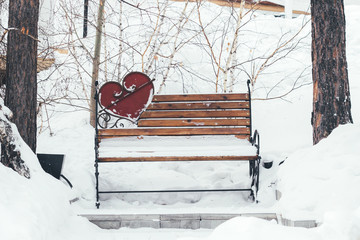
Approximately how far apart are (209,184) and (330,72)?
6.60 ft

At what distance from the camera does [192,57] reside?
36.4ft

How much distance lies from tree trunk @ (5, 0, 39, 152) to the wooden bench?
0.82 meters

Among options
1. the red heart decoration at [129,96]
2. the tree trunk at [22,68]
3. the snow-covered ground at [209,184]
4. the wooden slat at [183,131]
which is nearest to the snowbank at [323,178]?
the snow-covered ground at [209,184]

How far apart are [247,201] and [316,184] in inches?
52.6

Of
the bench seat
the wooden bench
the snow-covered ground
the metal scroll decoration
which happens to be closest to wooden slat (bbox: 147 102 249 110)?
the wooden bench

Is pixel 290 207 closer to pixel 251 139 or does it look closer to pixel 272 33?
pixel 251 139

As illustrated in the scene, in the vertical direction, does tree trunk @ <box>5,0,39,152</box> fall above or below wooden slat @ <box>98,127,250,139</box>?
above

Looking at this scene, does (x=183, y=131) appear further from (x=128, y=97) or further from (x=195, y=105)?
(x=128, y=97)

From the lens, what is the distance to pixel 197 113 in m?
5.41

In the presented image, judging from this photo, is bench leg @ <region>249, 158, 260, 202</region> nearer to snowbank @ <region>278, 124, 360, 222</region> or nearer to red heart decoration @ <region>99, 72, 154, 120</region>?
snowbank @ <region>278, 124, 360, 222</region>

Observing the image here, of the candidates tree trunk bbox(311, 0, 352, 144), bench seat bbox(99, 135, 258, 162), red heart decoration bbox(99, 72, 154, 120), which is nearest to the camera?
bench seat bbox(99, 135, 258, 162)

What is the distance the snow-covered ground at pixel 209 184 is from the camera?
9.86 ft

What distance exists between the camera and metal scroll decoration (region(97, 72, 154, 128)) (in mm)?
5531

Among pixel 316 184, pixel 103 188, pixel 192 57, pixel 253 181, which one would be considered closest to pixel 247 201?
pixel 253 181
